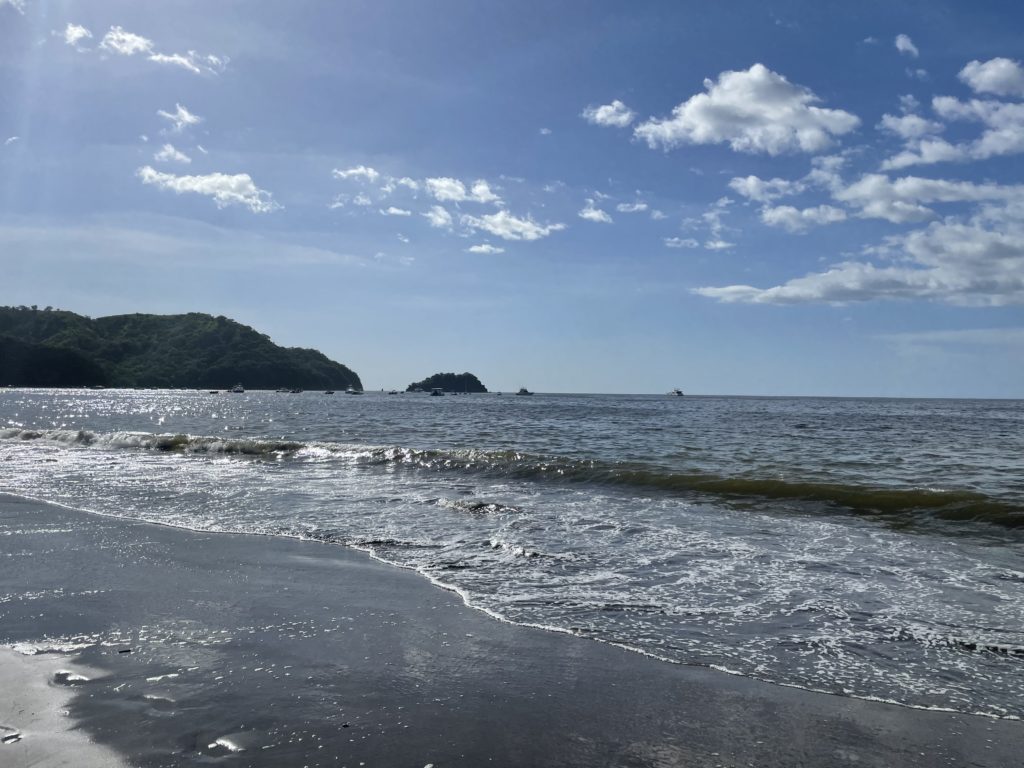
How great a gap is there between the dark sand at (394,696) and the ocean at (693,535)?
1.61ft

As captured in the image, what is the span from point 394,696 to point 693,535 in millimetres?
7577

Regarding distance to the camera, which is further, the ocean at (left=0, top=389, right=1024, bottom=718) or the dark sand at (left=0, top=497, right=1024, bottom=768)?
the ocean at (left=0, top=389, right=1024, bottom=718)

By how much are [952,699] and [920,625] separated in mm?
1878

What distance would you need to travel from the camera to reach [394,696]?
468 centimetres

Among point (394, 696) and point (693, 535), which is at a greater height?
point (394, 696)

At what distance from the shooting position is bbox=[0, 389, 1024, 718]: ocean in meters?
5.95

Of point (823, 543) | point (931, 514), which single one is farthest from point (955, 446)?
point (823, 543)

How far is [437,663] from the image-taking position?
17.6ft

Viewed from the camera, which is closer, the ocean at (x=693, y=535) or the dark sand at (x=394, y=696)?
the dark sand at (x=394, y=696)

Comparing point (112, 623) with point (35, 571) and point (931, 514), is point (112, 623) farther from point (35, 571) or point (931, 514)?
point (931, 514)

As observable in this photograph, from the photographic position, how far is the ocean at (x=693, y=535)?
5.95 m

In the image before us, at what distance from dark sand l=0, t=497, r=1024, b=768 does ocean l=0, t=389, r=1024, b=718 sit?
49 centimetres

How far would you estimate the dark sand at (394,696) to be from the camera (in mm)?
3916

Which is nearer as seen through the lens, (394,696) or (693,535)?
(394,696)
